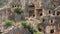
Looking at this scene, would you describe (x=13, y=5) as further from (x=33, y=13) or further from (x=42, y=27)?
(x=42, y=27)

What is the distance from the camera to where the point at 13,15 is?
28359 mm

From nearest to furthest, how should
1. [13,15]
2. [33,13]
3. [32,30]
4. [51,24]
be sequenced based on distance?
[32,30]
[51,24]
[13,15]
[33,13]

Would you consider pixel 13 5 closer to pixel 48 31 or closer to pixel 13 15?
pixel 13 15

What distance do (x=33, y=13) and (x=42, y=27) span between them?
466cm

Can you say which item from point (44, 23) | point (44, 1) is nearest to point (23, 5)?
point (44, 1)

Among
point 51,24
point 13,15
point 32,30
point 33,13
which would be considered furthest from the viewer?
point 33,13

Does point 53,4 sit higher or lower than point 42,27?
higher

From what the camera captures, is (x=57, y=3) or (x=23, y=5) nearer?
(x=57, y=3)

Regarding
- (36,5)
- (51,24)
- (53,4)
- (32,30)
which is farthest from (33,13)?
(32,30)

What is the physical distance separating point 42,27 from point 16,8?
16.6 feet

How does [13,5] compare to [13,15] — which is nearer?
[13,15]

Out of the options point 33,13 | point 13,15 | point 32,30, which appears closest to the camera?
point 32,30

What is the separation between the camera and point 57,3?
29.6 m

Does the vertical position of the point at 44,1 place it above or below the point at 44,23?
above
